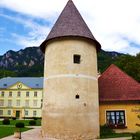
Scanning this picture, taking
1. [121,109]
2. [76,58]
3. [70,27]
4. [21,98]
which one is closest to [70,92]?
[76,58]

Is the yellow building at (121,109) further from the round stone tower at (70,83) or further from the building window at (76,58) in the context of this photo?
the building window at (76,58)

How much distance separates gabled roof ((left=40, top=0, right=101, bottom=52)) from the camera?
22.0 meters

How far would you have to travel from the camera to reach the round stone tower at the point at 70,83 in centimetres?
2047

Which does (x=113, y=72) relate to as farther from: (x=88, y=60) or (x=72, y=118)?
(x=72, y=118)

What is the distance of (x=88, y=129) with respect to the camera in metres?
20.6

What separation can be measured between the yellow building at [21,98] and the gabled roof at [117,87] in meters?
43.3

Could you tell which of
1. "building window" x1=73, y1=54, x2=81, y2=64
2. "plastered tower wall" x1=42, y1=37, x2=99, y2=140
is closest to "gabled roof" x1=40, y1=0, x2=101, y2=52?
"plastered tower wall" x1=42, y1=37, x2=99, y2=140

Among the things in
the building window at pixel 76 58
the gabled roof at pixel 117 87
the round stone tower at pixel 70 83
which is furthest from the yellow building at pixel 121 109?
the building window at pixel 76 58

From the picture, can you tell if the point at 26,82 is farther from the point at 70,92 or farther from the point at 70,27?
the point at 70,92

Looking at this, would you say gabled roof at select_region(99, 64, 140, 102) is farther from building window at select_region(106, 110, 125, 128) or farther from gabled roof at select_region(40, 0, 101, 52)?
gabled roof at select_region(40, 0, 101, 52)

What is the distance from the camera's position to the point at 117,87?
25.7 meters

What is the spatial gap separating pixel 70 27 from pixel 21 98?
50.1m

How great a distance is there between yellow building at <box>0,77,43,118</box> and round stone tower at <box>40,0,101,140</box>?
47.0 metres

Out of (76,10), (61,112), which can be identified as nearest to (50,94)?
(61,112)
